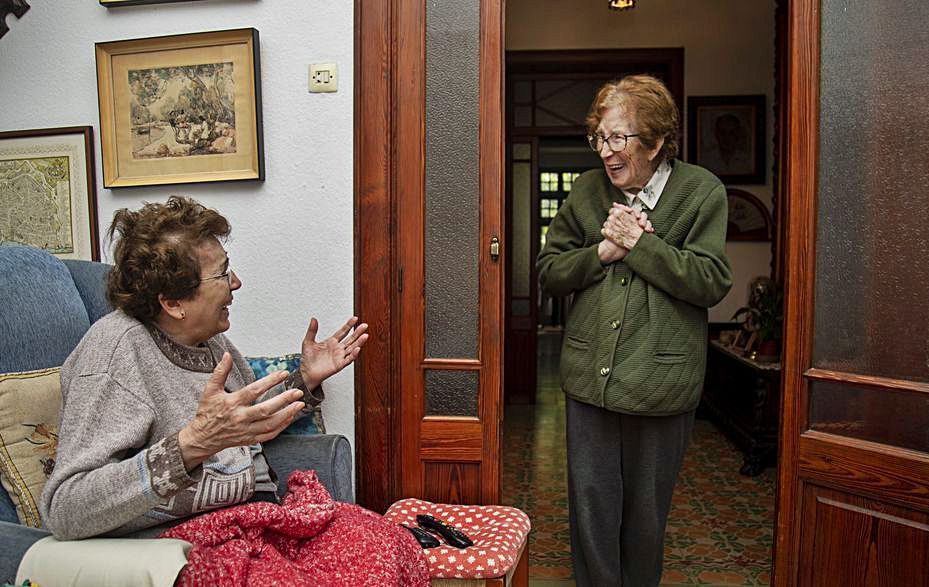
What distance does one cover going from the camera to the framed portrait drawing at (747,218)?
16.0ft

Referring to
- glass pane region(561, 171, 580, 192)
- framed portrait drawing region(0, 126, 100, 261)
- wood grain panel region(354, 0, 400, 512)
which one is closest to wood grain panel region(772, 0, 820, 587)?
wood grain panel region(354, 0, 400, 512)

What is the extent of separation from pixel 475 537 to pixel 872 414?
45.2 inches

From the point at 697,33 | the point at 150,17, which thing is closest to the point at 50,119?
the point at 150,17

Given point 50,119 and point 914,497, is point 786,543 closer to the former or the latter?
point 914,497

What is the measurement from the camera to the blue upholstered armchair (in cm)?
162

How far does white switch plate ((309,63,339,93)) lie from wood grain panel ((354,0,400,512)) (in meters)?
Result: 0.09

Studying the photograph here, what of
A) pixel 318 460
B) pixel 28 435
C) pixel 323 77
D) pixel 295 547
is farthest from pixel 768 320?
pixel 28 435

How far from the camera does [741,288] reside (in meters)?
4.97

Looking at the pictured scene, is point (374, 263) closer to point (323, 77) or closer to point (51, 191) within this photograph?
point (323, 77)

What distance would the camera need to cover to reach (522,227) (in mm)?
5520

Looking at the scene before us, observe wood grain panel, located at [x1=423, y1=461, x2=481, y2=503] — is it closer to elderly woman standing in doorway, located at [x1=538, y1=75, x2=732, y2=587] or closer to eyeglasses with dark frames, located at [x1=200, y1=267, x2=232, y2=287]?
elderly woman standing in doorway, located at [x1=538, y1=75, x2=732, y2=587]

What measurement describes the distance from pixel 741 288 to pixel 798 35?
3105mm

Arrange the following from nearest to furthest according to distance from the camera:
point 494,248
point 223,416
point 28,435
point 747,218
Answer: point 223,416
point 28,435
point 494,248
point 747,218

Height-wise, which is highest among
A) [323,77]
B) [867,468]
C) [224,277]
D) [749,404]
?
[323,77]
